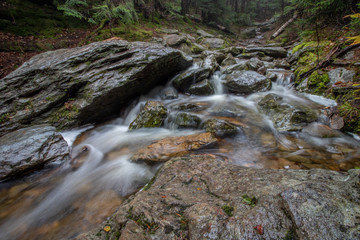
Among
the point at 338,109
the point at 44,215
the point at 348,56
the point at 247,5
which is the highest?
the point at 247,5

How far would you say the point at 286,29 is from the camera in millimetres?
17641

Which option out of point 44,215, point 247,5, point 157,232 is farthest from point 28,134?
point 247,5

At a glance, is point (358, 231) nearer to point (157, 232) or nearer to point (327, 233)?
point (327, 233)

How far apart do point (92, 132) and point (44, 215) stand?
3.29 metres

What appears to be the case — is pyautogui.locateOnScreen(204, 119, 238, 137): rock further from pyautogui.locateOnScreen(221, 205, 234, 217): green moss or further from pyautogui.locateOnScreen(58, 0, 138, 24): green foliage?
pyautogui.locateOnScreen(58, 0, 138, 24): green foliage

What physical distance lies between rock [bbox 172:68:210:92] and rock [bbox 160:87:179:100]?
1.36 ft

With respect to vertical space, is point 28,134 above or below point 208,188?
above

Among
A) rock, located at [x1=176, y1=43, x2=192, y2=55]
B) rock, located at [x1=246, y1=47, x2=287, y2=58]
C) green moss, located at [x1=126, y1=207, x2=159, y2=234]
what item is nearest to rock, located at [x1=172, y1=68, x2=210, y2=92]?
rock, located at [x1=176, y1=43, x2=192, y2=55]

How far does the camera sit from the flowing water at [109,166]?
2.59 metres

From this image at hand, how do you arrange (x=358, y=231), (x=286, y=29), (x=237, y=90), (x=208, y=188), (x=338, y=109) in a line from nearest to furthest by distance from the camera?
(x=358, y=231), (x=208, y=188), (x=338, y=109), (x=237, y=90), (x=286, y=29)

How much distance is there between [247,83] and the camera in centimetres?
733

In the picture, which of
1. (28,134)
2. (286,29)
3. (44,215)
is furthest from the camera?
(286,29)

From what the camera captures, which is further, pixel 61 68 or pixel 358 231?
pixel 61 68

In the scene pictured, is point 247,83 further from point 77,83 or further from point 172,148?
point 77,83
